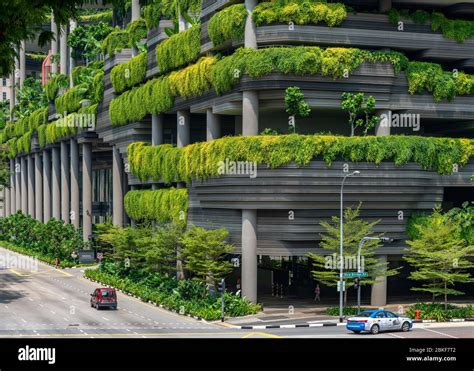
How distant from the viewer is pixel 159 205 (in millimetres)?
74125

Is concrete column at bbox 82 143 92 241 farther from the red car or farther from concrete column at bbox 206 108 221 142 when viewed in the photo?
the red car

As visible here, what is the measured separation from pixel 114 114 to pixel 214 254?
3402 centimetres

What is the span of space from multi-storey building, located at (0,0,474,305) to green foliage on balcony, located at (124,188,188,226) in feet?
3.12

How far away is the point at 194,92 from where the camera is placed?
65938 millimetres

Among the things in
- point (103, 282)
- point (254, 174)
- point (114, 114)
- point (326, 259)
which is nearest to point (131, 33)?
point (114, 114)

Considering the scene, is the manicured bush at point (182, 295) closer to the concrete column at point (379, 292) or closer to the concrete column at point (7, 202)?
the concrete column at point (379, 292)

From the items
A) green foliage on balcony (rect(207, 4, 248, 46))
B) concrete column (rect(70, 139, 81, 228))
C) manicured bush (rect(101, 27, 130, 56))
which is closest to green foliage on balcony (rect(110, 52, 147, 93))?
manicured bush (rect(101, 27, 130, 56))

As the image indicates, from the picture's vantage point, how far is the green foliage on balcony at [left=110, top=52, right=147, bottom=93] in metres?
80.1

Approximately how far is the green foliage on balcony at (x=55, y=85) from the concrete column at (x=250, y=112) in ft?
205

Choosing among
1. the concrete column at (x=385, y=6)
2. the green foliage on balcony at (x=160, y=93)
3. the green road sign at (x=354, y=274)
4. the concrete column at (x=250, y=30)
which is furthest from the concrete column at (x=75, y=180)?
the green road sign at (x=354, y=274)

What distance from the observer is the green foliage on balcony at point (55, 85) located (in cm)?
11534

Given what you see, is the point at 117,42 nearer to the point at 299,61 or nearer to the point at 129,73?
the point at 129,73

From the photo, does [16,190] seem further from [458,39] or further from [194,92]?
[458,39]
